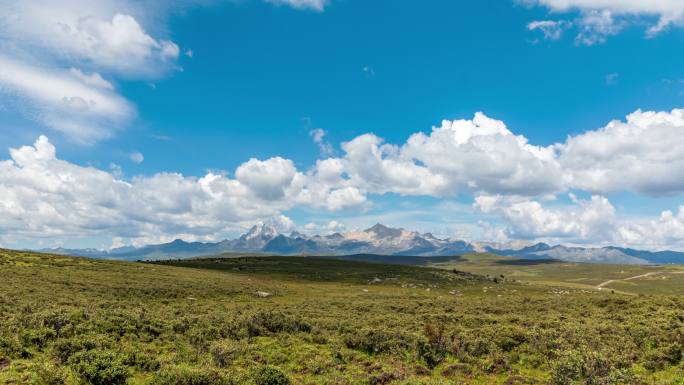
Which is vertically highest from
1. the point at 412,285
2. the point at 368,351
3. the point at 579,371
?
the point at 579,371

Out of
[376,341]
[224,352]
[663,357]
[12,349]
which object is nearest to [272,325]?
[224,352]

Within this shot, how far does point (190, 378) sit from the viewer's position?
17.1 meters

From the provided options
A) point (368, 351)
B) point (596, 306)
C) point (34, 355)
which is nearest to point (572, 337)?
point (368, 351)

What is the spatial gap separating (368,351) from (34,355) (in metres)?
20.5

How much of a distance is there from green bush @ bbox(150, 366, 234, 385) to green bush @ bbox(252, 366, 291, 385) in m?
1.22

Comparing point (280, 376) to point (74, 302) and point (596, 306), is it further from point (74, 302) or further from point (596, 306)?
point (596, 306)

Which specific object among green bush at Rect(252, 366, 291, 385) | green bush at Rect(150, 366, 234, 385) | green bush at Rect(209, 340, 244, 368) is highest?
green bush at Rect(150, 366, 234, 385)

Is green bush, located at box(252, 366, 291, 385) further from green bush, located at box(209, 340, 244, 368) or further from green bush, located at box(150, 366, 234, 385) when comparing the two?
green bush, located at box(209, 340, 244, 368)

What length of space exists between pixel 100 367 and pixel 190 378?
5151mm

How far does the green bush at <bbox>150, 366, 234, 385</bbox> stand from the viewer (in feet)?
55.4

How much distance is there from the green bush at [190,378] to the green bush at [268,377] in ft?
4.00

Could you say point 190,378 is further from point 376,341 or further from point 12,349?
point 376,341

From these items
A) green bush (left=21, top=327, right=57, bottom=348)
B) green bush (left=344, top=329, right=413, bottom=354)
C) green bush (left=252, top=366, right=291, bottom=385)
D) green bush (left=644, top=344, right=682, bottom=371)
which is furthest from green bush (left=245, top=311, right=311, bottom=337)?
green bush (left=644, top=344, right=682, bottom=371)

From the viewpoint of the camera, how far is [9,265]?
65938mm
